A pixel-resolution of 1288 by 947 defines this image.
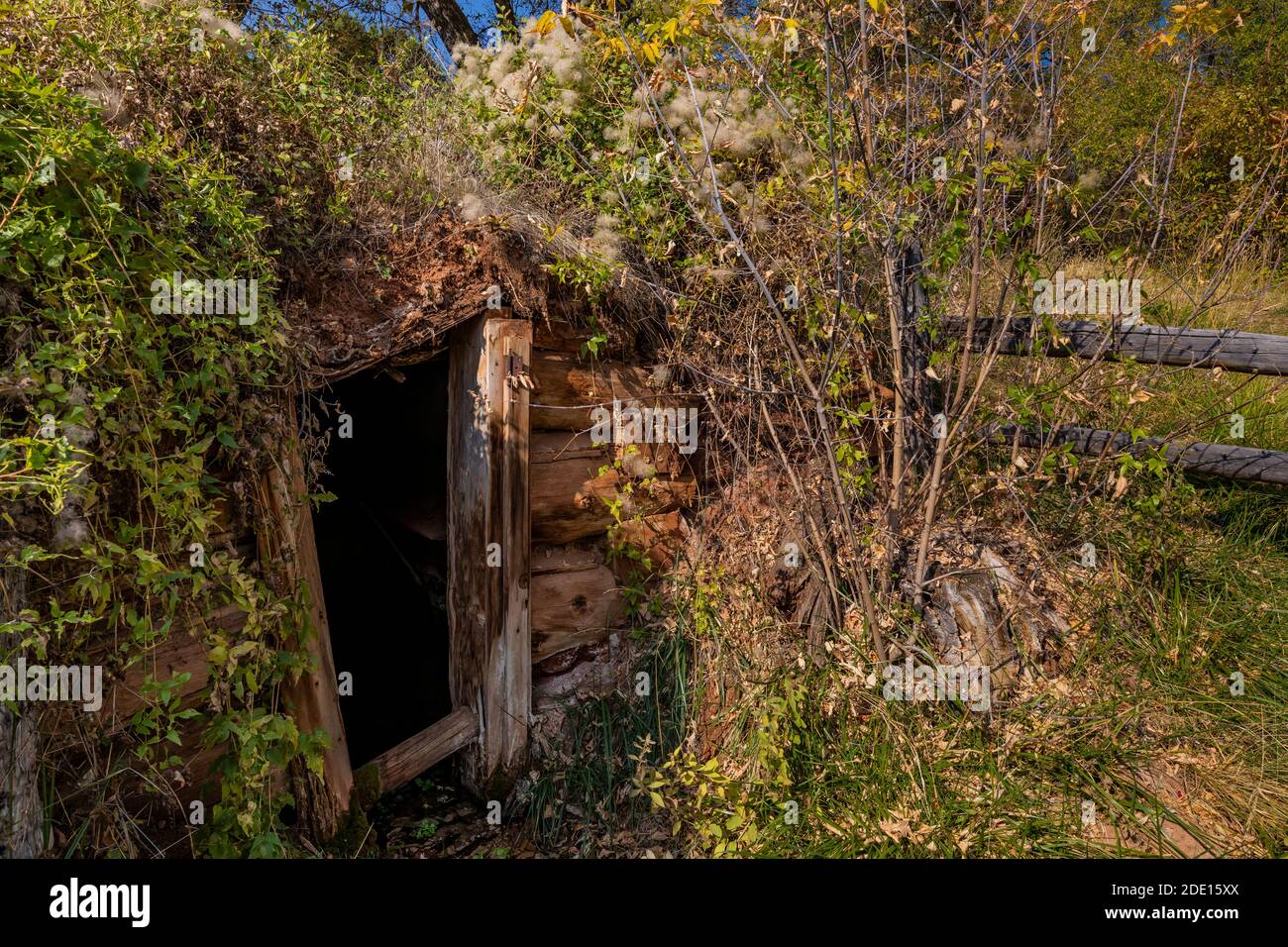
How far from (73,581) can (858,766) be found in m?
3.07

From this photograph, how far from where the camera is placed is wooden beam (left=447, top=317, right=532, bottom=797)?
141 inches

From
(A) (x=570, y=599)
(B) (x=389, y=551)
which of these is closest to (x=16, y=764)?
(A) (x=570, y=599)

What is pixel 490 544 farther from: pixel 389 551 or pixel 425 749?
pixel 389 551

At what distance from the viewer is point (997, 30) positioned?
9.98ft

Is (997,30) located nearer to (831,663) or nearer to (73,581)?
(831,663)

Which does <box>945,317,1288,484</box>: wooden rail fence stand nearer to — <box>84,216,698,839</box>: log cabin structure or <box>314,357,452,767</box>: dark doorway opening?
<box>84,216,698,839</box>: log cabin structure

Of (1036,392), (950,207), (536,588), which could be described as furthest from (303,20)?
(1036,392)

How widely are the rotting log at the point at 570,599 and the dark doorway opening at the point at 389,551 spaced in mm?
1029

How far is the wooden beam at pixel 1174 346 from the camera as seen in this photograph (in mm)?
3617

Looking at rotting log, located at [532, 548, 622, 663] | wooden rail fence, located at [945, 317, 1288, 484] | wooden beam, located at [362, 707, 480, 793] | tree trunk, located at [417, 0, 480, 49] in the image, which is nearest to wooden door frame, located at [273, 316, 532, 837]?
wooden beam, located at [362, 707, 480, 793]

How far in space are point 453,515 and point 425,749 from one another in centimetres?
124

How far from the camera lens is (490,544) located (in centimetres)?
362

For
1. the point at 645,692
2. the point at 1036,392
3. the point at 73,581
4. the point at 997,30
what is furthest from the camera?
the point at 645,692

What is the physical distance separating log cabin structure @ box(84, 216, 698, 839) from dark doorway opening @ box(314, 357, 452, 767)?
18 mm
